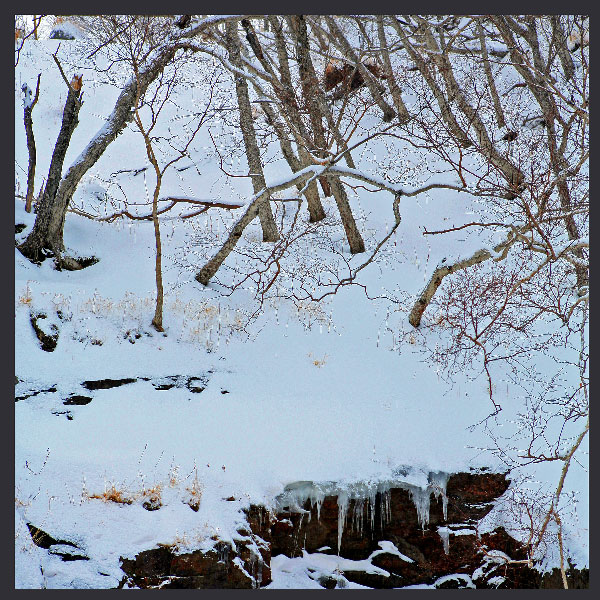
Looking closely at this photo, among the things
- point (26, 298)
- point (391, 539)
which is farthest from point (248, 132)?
point (391, 539)

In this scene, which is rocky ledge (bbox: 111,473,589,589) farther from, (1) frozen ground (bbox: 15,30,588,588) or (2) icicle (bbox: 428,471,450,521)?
(1) frozen ground (bbox: 15,30,588,588)

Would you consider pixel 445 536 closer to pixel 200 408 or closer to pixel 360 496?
pixel 360 496

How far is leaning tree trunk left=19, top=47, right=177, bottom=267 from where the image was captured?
24.4 feet

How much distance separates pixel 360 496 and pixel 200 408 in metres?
1.91

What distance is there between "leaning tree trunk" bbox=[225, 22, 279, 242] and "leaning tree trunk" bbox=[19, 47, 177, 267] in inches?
41.4

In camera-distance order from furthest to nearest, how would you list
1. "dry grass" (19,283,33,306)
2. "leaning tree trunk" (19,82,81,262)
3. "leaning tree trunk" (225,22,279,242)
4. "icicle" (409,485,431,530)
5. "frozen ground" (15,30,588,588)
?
1. "leaning tree trunk" (225,22,279,242)
2. "leaning tree trunk" (19,82,81,262)
3. "dry grass" (19,283,33,306)
4. "icicle" (409,485,431,530)
5. "frozen ground" (15,30,588,588)

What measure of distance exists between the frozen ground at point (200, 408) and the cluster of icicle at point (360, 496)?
0.29ft

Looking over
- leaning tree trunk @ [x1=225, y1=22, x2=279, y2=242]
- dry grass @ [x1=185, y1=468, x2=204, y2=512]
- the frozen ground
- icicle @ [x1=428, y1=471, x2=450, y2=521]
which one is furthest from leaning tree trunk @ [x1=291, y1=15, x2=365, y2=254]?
dry grass @ [x1=185, y1=468, x2=204, y2=512]

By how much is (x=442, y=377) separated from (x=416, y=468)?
3.97 feet

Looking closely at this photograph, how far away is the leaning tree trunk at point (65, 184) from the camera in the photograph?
24.4 feet

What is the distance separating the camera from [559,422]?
19.0 feet

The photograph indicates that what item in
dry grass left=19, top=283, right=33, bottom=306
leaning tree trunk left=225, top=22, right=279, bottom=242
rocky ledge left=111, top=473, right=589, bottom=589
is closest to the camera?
rocky ledge left=111, top=473, right=589, bottom=589

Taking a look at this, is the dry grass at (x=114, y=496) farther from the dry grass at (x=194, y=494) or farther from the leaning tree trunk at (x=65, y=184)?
the leaning tree trunk at (x=65, y=184)

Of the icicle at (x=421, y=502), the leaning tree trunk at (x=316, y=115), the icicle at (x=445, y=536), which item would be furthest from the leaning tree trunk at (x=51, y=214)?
the icicle at (x=445, y=536)
